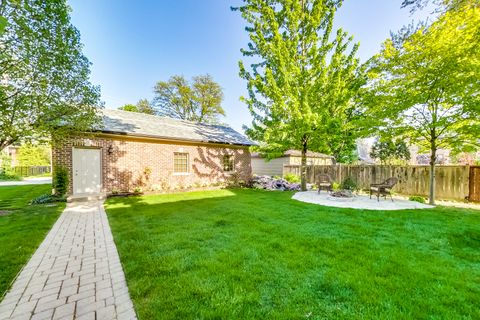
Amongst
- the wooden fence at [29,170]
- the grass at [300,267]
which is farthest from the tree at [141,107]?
the grass at [300,267]

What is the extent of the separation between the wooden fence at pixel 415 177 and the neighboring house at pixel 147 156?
22.9ft

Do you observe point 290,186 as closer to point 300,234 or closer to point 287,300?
point 300,234

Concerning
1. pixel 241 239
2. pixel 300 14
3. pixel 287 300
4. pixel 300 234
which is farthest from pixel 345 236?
pixel 300 14

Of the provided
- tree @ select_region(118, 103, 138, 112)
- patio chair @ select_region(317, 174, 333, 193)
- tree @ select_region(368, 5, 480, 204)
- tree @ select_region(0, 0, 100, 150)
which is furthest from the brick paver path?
tree @ select_region(118, 103, 138, 112)

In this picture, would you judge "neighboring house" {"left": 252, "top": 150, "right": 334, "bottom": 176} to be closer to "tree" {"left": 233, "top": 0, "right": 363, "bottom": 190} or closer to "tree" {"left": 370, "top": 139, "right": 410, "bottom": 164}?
"tree" {"left": 370, "top": 139, "right": 410, "bottom": 164}

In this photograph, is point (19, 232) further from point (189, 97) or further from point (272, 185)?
point (189, 97)

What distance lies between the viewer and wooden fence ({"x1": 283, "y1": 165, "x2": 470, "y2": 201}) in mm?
9102

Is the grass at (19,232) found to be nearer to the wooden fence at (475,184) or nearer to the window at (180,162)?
the window at (180,162)

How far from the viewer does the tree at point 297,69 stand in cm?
1051

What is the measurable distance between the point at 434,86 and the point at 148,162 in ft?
40.7

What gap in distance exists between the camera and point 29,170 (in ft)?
80.3

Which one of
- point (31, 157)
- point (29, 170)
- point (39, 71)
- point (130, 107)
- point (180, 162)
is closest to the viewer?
point (39, 71)

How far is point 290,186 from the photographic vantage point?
13.7 meters

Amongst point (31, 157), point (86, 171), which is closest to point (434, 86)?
point (86, 171)
